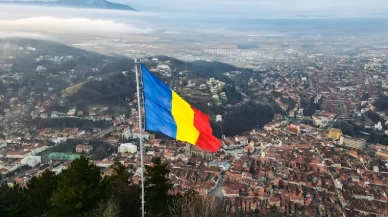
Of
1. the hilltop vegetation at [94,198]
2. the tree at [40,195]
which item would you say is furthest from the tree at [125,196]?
the tree at [40,195]

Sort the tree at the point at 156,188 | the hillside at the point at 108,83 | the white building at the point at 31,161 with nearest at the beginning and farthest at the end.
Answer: the tree at the point at 156,188 → the white building at the point at 31,161 → the hillside at the point at 108,83

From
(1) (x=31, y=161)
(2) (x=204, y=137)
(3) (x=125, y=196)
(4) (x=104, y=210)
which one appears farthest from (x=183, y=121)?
(1) (x=31, y=161)

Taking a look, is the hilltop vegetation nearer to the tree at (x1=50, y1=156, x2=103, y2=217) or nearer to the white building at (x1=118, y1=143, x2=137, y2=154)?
the tree at (x1=50, y1=156, x2=103, y2=217)

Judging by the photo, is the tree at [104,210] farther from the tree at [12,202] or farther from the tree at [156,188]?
the tree at [12,202]

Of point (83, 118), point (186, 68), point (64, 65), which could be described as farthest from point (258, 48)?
point (83, 118)

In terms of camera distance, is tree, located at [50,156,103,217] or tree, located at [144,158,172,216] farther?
tree, located at [144,158,172,216]

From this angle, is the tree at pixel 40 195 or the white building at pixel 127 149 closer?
the tree at pixel 40 195

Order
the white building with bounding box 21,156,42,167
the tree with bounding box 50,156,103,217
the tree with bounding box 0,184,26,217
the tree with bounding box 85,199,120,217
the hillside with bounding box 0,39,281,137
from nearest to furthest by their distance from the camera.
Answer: the tree with bounding box 85,199,120,217 < the tree with bounding box 50,156,103,217 < the tree with bounding box 0,184,26,217 < the white building with bounding box 21,156,42,167 < the hillside with bounding box 0,39,281,137

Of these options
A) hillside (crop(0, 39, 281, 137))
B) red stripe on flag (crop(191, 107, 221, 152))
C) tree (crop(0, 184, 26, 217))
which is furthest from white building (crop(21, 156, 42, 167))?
red stripe on flag (crop(191, 107, 221, 152))
